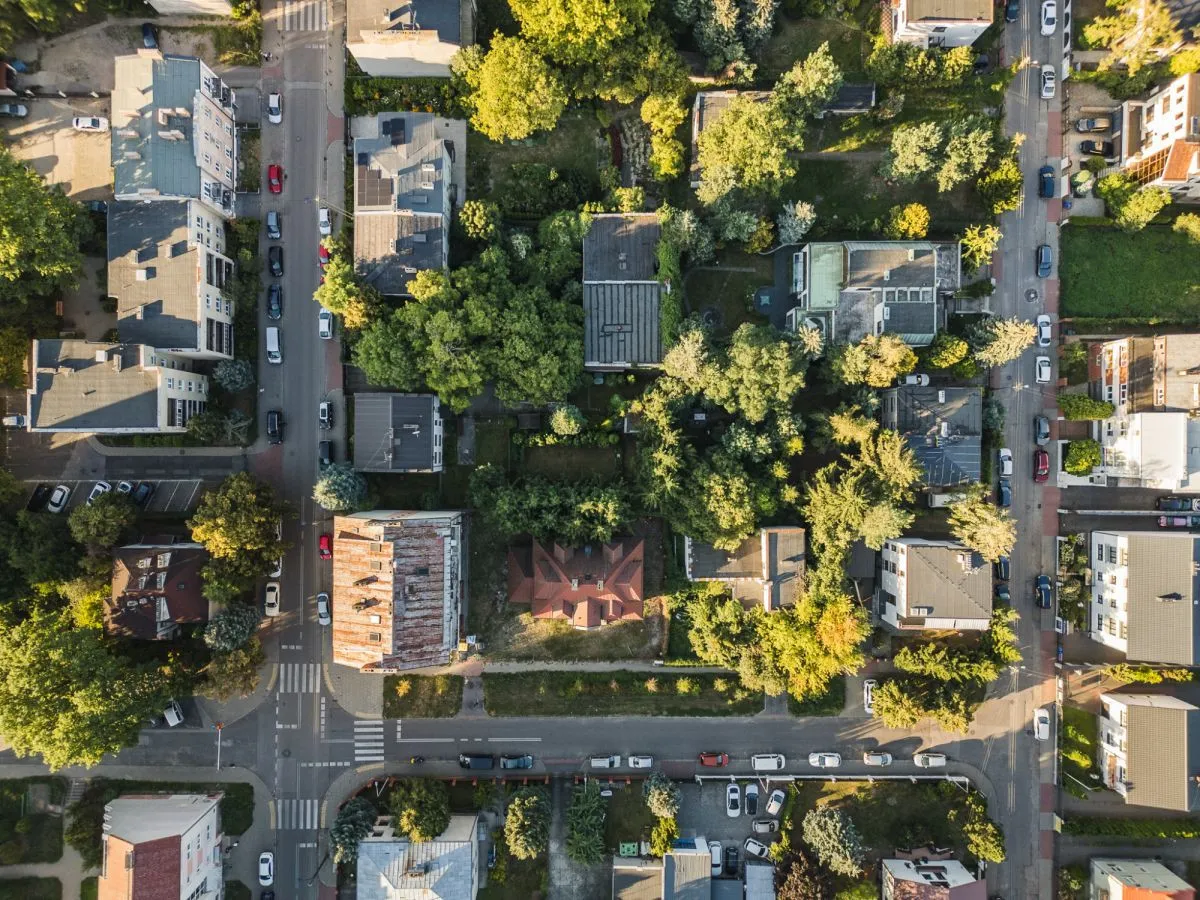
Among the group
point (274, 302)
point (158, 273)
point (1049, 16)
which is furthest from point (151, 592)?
point (1049, 16)

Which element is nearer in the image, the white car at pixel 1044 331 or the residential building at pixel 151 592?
the residential building at pixel 151 592

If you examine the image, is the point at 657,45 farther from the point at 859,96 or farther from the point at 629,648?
the point at 629,648

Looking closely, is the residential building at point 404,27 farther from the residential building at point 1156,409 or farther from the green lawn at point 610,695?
the residential building at point 1156,409

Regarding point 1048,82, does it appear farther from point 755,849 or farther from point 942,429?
point 755,849

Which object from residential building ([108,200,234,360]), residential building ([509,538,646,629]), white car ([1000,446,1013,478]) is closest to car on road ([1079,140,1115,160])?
white car ([1000,446,1013,478])

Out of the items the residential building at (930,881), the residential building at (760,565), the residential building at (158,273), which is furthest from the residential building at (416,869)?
the residential building at (158,273)
